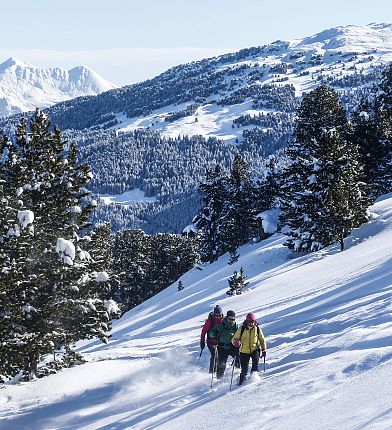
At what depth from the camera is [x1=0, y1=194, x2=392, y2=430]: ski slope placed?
9.71 m

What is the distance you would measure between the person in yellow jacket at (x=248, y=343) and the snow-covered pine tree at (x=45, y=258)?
8570 millimetres

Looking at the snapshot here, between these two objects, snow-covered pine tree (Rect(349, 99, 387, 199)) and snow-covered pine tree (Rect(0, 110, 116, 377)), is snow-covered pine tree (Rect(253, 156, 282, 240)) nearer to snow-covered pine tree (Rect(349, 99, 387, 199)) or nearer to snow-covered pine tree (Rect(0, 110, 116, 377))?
snow-covered pine tree (Rect(349, 99, 387, 199))

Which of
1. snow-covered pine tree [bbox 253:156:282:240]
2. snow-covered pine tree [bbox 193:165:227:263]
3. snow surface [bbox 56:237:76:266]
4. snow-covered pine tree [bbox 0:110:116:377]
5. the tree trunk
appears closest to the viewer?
snow-covered pine tree [bbox 0:110:116:377]

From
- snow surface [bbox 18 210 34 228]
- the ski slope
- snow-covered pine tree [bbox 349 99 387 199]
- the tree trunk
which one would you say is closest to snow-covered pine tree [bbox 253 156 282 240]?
snow-covered pine tree [bbox 349 99 387 199]

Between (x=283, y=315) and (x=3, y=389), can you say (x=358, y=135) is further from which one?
(x=3, y=389)

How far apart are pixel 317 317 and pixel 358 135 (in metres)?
29.2


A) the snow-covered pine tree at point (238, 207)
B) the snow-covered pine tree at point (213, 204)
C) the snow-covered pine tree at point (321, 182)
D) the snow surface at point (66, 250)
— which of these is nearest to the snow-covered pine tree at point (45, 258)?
the snow surface at point (66, 250)

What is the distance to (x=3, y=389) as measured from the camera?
17641 millimetres

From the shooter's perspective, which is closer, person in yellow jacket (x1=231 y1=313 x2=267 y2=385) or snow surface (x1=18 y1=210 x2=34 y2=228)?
person in yellow jacket (x1=231 y1=313 x2=267 y2=385)

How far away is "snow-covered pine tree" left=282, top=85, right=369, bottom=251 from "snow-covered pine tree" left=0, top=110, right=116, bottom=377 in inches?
591

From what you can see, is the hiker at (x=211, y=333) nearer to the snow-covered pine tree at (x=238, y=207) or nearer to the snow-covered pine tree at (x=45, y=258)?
the snow-covered pine tree at (x=45, y=258)

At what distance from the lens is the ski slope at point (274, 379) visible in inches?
382

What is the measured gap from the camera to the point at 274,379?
12039 mm

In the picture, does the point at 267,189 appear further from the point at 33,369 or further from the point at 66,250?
the point at 33,369
